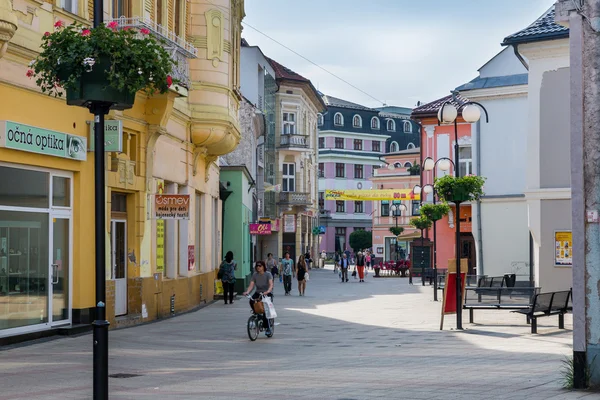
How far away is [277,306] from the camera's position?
31.1 m

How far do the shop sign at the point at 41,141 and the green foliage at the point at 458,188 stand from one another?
402 inches

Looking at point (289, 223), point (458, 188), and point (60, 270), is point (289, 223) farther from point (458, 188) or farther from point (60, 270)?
point (60, 270)

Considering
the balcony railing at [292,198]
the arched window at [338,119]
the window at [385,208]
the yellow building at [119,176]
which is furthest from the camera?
the arched window at [338,119]

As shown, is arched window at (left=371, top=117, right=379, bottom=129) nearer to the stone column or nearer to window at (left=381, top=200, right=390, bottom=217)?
window at (left=381, top=200, right=390, bottom=217)

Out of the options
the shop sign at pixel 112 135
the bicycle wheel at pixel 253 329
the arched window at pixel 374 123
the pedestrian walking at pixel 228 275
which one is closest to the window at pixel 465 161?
the pedestrian walking at pixel 228 275

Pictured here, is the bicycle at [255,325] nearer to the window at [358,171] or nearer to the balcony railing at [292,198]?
the balcony railing at [292,198]

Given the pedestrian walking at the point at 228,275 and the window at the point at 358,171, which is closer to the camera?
the pedestrian walking at the point at 228,275

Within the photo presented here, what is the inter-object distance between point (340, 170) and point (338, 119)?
579 cm

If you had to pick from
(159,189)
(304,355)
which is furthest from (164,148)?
(304,355)

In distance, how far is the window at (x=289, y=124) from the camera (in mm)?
76188

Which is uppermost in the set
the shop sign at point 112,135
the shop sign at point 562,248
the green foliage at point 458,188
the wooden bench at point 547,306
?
the shop sign at point 112,135

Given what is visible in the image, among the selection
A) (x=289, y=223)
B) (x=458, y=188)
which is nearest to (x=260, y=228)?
(x=458, y=188)

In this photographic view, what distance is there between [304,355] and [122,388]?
4.87 metres

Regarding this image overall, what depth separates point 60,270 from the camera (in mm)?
18297
